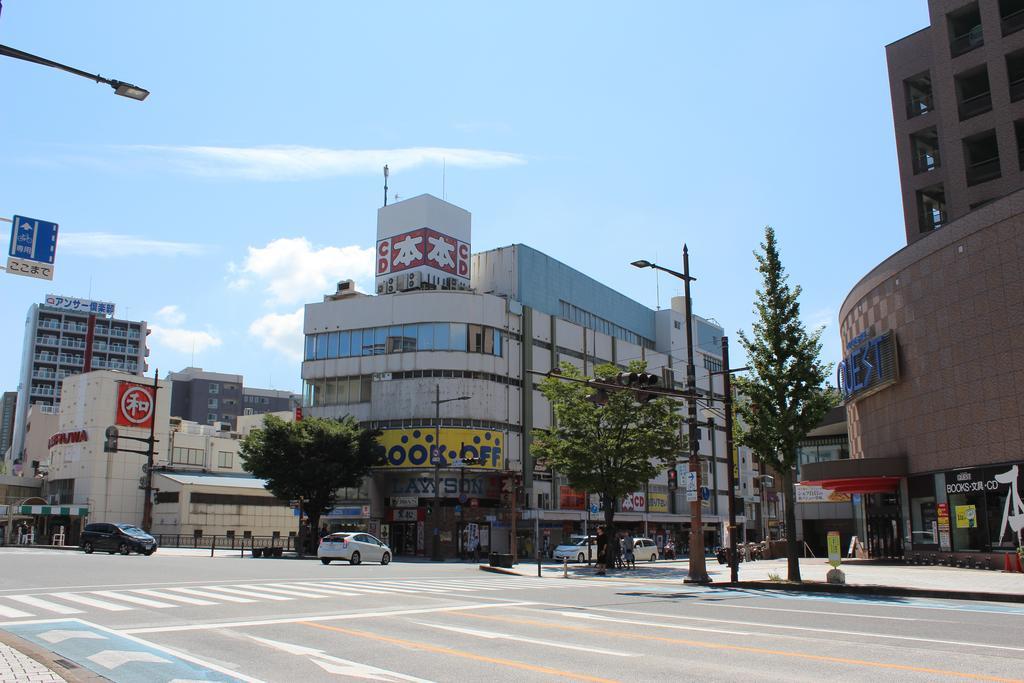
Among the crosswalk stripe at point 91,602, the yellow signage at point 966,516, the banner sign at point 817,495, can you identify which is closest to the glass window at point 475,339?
the banner sign at point 817,495

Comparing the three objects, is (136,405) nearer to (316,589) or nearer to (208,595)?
(316,589)

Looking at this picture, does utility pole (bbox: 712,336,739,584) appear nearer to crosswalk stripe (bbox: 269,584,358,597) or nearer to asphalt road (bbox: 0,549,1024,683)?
asphalt road (bbox: 0,549,1024,683)

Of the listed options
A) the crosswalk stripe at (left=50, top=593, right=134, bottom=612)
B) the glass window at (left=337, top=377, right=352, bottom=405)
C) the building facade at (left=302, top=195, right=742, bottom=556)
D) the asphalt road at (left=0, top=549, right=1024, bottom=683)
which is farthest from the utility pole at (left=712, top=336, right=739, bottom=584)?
the glass window at (left=337, top=377, right=352, bottom=405)

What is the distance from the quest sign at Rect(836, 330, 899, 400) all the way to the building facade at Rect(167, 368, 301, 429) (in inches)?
4404

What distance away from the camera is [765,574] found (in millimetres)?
31500

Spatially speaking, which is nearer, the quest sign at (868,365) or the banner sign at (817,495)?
the quest sign at (868,365)

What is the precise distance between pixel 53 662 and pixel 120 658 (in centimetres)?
84

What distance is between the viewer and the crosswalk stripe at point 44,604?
15719mm

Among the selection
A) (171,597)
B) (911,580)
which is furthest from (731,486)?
(171,597)

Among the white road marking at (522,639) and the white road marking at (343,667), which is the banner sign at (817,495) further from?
the white road marking at (343,667)

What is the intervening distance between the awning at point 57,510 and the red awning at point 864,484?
58817 mm

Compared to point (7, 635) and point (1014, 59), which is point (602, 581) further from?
point (1014, 59)

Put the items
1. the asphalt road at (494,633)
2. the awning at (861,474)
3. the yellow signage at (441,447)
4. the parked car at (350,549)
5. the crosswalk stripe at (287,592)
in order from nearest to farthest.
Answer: the asphalt road at (494,633) < the crosswalk stripe at (287,592) < the awning at (861,474) < the parked car at (350,549) < the yellow signage at (441,447)

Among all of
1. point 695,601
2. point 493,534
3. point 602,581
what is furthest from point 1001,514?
point 493,534
